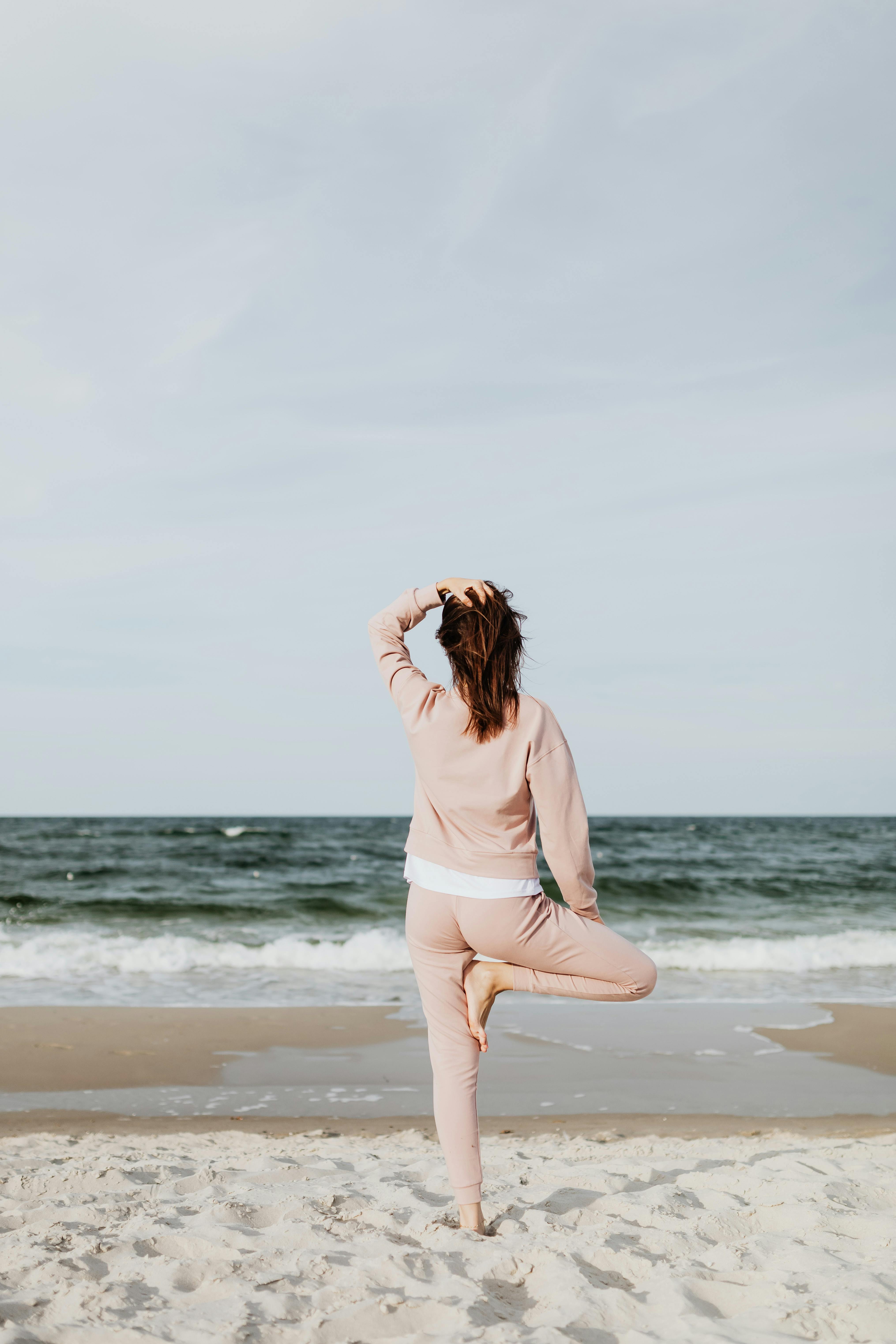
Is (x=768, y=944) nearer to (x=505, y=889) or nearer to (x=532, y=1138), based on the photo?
(x=532, y=1138)

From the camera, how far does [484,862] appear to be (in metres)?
2.71

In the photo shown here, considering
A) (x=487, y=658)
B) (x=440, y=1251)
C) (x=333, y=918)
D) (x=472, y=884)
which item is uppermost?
(x=487, y=658)

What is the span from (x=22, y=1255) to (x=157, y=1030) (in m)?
4.46

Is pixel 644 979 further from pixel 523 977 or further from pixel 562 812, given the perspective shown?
pixel 562 812

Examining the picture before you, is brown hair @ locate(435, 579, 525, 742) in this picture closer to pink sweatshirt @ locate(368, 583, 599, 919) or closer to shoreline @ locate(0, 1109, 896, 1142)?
pink sweatshirt @ locate(368, 583, 599, 919)

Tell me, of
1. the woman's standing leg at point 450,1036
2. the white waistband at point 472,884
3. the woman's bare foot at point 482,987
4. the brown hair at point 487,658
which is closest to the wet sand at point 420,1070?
the woman's standing leg at point 450,1036

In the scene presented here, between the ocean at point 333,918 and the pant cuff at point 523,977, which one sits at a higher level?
the pant cuff at point 523,977

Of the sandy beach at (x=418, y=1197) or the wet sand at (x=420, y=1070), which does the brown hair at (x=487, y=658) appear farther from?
the wet sand at (x=420, y=1070)

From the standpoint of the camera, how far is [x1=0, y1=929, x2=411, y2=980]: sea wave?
9906mm

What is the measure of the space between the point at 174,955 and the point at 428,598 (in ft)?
29.6

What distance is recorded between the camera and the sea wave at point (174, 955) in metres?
9.91

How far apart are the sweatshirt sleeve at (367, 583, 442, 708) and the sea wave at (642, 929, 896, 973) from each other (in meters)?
8.74

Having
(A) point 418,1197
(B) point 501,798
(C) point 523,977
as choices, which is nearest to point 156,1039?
(A) point 418,1197

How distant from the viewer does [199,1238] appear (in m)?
2.84
